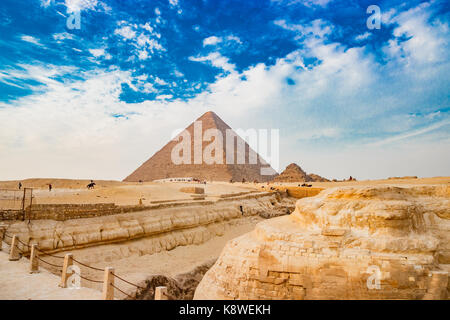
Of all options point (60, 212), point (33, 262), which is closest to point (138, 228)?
point (60, 212)

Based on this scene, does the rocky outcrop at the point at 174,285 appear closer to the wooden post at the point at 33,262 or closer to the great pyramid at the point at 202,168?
the wooden post at the point at 33,262

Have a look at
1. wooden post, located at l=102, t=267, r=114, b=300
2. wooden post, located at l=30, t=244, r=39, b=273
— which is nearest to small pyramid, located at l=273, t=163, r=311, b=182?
wooden post, located at l=30, t=244, r=39, b=273

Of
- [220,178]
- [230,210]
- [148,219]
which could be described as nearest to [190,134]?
[220,178]

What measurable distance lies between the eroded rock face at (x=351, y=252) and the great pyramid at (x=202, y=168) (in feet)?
173

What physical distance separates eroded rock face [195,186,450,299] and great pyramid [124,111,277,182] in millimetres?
52699

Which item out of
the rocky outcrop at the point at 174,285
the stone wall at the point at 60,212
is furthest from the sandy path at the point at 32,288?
the stone wall at the point at 60,212

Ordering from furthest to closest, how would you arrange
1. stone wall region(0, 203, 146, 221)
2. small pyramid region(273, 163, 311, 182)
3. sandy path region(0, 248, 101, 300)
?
1. small pyramid region(273, 163, 311, 182)
2. stone wall region(0, 203, 146, 221)
3. sandy path region(0, 248, 101, 300)

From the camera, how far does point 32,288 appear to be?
4.75 m

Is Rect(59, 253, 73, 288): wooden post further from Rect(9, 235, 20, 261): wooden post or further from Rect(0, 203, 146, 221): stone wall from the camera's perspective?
Rect(0, 203, 146, 221): stone wall

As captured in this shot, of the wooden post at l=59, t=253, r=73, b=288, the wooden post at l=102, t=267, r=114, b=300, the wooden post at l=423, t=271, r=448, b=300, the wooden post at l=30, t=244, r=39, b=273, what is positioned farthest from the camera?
the wooden post at l=30, t=244, r=39, b=273

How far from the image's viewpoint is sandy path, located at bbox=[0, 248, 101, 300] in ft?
14.5

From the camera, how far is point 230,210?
1670 cm

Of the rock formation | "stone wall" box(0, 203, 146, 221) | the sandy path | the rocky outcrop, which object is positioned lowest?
the rocky outcrop
